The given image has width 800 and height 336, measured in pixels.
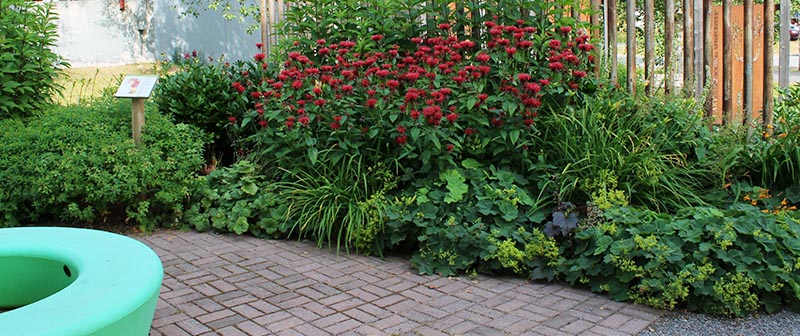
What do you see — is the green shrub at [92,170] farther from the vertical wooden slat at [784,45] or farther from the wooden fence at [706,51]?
the vertical wooden slat at [784,45]

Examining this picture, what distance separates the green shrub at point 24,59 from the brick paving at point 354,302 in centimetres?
220

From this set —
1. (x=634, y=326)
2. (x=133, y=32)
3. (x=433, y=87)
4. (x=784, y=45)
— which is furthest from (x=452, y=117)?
(x=133, y=32)

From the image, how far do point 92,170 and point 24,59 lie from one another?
1.52 metres

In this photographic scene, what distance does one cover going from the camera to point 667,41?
5793 millimetres

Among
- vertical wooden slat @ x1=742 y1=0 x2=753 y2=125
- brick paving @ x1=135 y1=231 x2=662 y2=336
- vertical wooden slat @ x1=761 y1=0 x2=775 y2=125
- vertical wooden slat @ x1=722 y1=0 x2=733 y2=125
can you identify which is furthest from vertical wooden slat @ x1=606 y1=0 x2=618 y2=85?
brick paving @ x1=135 y1=231 x2=662 y2=336

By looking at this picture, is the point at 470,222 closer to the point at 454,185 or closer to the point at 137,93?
the point at 454,185

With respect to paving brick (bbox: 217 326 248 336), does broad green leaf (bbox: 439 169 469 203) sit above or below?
above

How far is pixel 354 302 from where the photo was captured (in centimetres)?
397

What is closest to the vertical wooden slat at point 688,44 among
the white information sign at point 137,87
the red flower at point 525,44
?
the red flower at point 525,44

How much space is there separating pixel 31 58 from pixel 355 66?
2899mm

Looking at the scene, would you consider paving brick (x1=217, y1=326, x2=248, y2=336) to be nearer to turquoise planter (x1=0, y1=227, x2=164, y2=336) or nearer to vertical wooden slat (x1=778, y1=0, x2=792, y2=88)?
turquoise planter (x1=0, y1=227, x2=164, y2=336)

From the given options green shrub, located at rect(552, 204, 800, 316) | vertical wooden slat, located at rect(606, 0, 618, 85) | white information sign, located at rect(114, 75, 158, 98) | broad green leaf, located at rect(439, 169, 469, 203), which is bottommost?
green shrub, located at rect(552, 204, 800, 316)

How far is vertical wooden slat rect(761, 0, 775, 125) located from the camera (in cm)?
564

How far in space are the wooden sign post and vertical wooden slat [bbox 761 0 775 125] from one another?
4.86 m
